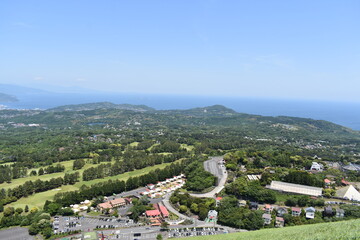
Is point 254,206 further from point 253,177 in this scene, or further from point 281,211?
point 253,177

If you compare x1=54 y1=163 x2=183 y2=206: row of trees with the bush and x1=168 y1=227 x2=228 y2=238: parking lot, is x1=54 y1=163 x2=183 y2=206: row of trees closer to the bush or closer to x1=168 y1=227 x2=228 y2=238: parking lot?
the bush

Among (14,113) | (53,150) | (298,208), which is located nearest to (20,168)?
(53,150)

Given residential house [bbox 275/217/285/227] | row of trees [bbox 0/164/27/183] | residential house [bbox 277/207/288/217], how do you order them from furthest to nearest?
row of trees [bbox 0/164/27/183], residential house [bbox 277/207/288/217], residential house [bbox 275/217/285/227]

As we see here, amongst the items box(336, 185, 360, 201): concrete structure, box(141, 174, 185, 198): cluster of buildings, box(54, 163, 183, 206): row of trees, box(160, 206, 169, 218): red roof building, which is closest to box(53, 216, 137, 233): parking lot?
box(160, 206, 169, 218): red roof building

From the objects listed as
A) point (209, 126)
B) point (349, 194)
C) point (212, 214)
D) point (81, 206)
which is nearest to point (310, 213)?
point (349, 194)

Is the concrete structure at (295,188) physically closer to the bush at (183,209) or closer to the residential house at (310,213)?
the residential house at (310,213)

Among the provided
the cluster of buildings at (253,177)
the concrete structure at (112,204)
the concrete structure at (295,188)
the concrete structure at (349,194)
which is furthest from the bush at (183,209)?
the concrete structure at (349,194)
